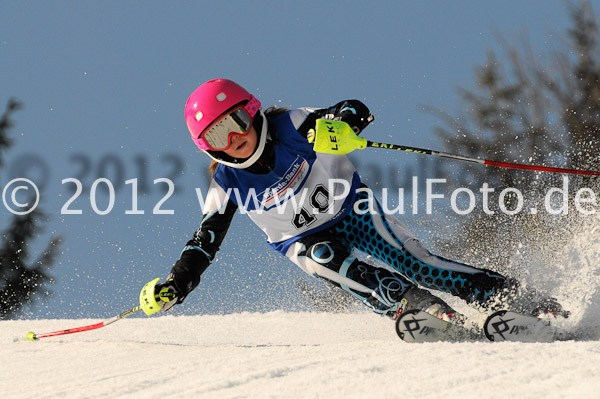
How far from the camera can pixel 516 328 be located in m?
3.13

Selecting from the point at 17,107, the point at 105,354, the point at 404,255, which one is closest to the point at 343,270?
the point at 404,255

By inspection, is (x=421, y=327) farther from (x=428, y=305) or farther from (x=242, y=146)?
(x=242, y=146)

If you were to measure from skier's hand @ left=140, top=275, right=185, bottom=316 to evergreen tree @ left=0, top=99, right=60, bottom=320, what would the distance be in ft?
36.0

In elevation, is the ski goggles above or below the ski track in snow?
above

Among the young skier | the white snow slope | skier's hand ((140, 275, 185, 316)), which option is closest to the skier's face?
the young skier

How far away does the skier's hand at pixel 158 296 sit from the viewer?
3469mm

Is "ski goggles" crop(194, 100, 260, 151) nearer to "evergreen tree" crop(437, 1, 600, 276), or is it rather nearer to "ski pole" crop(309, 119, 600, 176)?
"ski pole" crop(309, 119, 600, 176)

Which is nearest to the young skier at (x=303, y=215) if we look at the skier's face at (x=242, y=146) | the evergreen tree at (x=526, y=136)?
the skier's face at (x=242, y=146)

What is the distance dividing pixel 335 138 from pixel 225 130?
592 millimetres

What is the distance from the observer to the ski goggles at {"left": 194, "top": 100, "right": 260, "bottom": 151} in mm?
3500

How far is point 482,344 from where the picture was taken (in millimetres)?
2725

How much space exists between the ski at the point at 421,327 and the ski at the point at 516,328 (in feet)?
0.61

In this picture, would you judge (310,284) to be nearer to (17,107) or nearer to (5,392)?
(17,107)

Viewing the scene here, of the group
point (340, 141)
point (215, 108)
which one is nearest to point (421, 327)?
Answer: point (340, 141)
